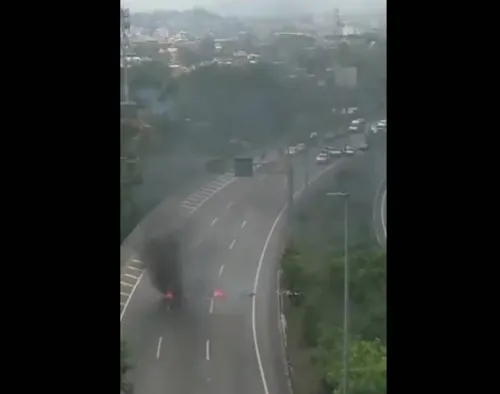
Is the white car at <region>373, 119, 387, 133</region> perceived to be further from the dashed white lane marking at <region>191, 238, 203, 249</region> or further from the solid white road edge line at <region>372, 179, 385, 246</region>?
the dashed white lane marking at <region>191, 238, 203, 249</region>

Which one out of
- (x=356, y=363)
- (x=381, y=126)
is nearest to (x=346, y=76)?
(x=381, y=126)

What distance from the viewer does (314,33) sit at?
1.29m

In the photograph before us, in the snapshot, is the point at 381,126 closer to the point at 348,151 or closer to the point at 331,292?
the point at 348,151

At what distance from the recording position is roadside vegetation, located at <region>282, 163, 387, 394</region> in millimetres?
1270

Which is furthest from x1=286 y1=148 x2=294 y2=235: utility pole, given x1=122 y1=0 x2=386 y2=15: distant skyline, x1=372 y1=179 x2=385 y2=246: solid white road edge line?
x1=122 y1=0 x2=386 y2=15: distant skyline

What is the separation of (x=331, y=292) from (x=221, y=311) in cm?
19

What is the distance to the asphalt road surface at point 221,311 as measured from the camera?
1272 millimetres

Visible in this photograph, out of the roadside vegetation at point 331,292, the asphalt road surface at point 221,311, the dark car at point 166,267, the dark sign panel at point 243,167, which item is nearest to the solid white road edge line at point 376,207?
the roadside vegetation at point 331,292

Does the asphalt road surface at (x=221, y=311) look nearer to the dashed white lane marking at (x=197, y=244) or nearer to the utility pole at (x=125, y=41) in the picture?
the dashed white lane marking at (x=197, y=244)

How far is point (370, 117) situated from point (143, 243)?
1.45ft

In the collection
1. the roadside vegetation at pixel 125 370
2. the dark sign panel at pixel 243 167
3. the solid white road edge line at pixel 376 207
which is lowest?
the roadside vegetation at pixel 125 370

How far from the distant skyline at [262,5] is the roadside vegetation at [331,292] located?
0.92ft
